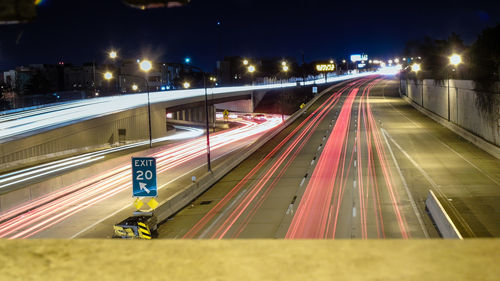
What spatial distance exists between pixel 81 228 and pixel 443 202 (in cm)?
1778

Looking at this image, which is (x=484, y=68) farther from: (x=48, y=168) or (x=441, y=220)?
(x=48, y=168)

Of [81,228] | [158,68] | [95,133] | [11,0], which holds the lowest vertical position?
[81,228]

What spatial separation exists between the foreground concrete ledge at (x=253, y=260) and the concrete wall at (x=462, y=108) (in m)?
38.4

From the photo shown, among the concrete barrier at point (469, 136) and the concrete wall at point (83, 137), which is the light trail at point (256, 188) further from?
the concrete wall at point (83, 137)

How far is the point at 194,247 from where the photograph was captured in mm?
3887

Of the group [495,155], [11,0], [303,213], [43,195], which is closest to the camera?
[11,0]

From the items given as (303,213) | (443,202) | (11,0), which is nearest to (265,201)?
(303,213)

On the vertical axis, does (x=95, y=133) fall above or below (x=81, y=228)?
above

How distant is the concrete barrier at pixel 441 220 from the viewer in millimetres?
18069

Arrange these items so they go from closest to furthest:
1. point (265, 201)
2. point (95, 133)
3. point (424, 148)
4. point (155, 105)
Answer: point (265, 201), point (424, 148), point (95, 133), point (155, 105)

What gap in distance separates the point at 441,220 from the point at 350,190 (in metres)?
9.22

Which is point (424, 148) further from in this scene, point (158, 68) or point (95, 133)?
point (158, 68)

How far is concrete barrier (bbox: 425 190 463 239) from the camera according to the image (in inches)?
711

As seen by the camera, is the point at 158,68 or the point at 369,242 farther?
the point at 158,68
